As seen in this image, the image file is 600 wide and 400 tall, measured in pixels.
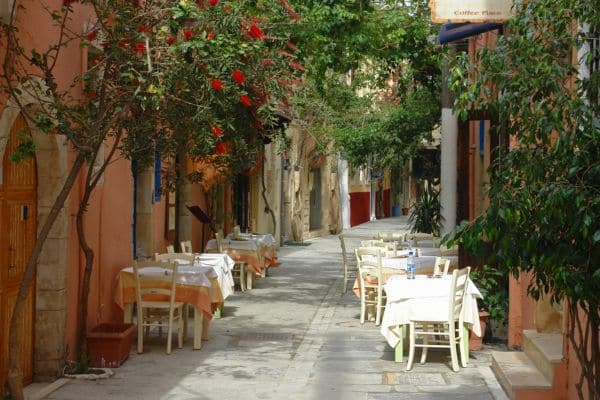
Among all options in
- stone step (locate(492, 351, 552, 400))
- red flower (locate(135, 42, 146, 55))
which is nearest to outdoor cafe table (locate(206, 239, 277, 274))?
stone step (locate(492, 351, 552, 400))

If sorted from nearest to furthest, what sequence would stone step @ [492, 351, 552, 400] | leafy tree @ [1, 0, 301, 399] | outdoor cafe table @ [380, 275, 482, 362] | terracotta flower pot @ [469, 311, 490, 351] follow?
leafy tree @ [1, 0, 301, 399]
stone step @ [492, 351, 552, 400]
outdoor cafe table @ [380, 275, 482, 362]
terracotta flower pot @ [469, 311, 490, 351]

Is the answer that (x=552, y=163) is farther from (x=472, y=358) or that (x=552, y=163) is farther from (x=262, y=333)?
(x=262, y=333)

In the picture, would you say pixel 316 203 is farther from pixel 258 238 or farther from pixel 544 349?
pixel 544 349

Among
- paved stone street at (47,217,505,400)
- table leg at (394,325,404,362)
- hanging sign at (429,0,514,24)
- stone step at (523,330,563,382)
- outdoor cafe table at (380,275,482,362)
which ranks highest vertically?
hanging sign at (429,0,514,24)

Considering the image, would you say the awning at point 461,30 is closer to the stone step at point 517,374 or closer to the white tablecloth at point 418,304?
the white tablecloth at point 418,304

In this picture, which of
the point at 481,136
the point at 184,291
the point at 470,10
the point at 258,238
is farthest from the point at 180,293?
the point at 481,136

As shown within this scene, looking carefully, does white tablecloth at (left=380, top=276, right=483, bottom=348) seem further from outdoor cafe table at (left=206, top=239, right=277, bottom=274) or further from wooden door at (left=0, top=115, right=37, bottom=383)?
outdoor cafe table at (left=206, top=239, right=277, bottom=274)

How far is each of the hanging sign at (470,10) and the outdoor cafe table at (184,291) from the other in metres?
4.48

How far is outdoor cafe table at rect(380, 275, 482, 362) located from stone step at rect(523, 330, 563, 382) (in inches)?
29.9

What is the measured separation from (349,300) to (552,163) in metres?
12.3

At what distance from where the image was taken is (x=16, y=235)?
9.41m

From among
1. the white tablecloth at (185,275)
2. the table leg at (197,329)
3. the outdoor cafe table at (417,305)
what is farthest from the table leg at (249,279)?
the outdoor cafe table at (417,305)

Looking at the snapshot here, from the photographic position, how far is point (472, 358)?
1154 cm

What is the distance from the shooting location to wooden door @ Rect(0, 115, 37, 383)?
905 centimetres
